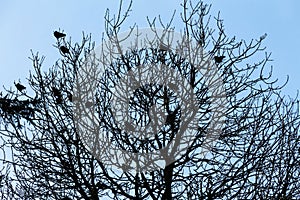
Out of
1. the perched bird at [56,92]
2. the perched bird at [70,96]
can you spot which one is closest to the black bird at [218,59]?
the perched bird at [70,96]

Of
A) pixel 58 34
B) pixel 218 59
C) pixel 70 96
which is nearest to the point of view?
pixel 70 96

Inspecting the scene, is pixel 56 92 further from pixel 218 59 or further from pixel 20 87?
pixel 218 59

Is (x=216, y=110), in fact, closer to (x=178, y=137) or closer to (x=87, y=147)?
(x=178, y=137)

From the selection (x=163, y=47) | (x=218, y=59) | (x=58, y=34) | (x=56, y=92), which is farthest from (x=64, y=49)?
(x=218, y=59)

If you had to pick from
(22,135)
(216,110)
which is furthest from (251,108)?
(22,135)

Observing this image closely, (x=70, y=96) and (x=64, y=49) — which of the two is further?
(x=64, y=49)

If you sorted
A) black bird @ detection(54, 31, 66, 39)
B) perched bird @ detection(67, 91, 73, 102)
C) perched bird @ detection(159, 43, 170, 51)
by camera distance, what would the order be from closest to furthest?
perched bird @ detection(67, 91, 73, 102), perched bird @ detection(159, 43, 170, 51), black bird @ detection(54, 31, 66, 39)

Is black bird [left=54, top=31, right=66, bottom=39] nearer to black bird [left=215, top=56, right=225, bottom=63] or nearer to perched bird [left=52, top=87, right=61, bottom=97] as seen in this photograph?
perched bird [left=52, top=87, right=61, bottom=97]

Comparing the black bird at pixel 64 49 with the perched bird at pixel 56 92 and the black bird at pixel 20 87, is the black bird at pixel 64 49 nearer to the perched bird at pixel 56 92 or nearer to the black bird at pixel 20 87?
the perched bird at pixel 56 92

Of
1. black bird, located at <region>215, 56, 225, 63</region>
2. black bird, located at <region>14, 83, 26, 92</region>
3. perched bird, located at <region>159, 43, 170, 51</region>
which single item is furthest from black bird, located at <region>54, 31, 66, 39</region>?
black bird, located at <region>215, 56, 225, 63</region>

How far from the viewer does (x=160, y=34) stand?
725 cm

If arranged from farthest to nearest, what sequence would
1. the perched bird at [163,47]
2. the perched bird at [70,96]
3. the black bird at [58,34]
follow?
the black bird at [58,34]
the perched bird at [163,47]
the perched bird at [70,96]

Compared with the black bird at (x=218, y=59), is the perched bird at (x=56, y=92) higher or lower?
lower

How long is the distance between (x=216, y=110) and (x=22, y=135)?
2750 millimetres
